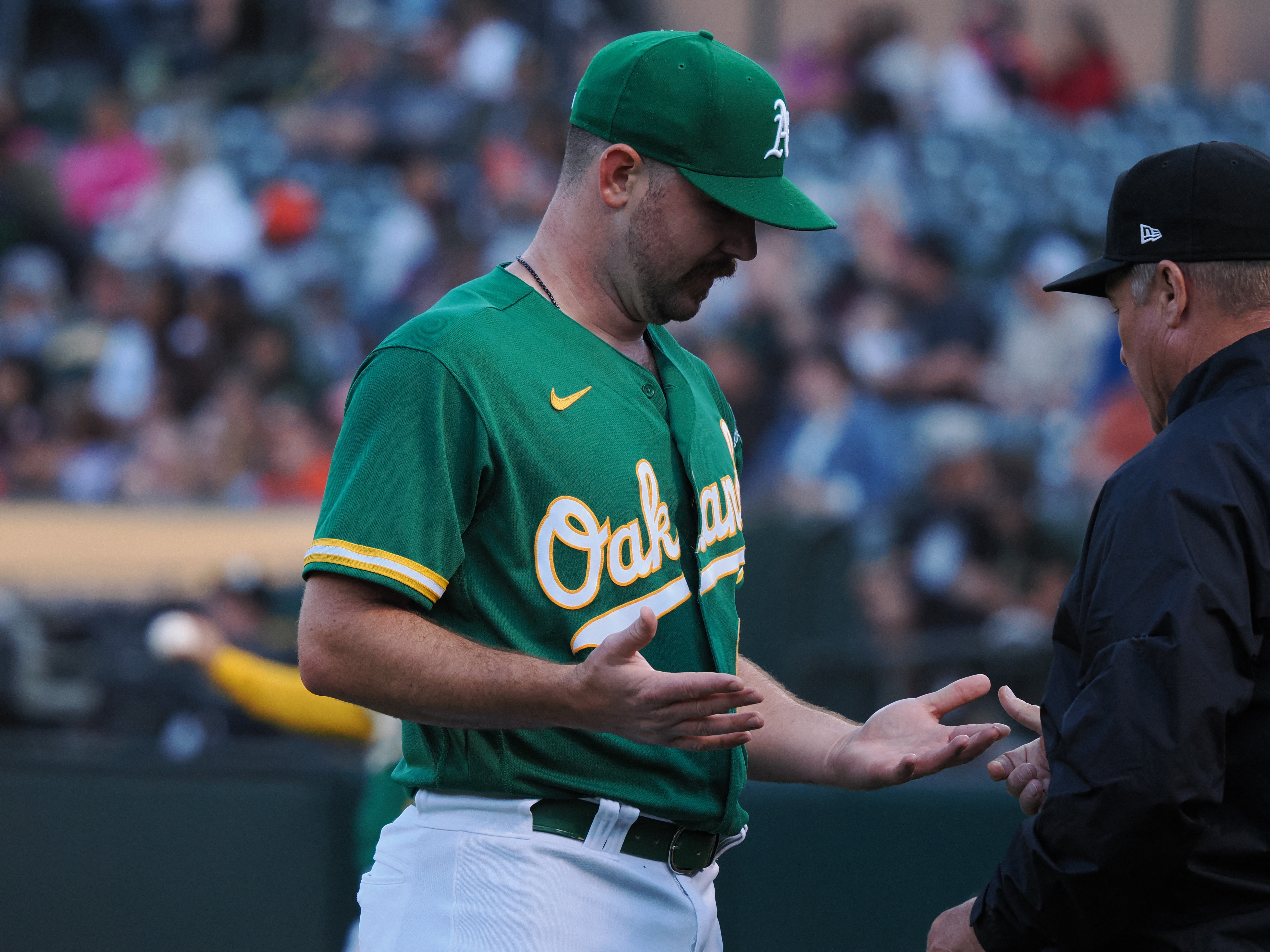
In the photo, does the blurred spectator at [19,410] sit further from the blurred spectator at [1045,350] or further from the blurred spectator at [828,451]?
the blurred spectator at [1045,350]

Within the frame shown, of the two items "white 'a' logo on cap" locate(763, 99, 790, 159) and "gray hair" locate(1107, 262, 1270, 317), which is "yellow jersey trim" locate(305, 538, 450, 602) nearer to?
"white 'a' logo on cap" locate(763, 99, 790, 159)

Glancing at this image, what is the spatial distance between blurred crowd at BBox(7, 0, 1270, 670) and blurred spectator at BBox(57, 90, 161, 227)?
1.4 inches

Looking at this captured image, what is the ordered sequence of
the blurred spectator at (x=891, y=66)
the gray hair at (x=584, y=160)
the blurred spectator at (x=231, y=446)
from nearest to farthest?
the gray hair at (x=584, y=160) → the blurred spectator at (x=231, y=446) → the blurred spectator at (x=891, y=66)

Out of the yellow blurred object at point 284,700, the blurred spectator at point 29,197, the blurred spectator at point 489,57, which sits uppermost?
the blurred spectator at point 489,57

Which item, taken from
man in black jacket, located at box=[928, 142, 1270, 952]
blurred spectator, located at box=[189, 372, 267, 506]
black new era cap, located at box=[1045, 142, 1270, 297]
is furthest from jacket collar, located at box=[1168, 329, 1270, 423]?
blurred spectator, located at box=[189, 372, 267, 506]

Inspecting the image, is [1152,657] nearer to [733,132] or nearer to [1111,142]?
[733,132]

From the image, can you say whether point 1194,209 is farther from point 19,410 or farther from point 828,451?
point 19,410

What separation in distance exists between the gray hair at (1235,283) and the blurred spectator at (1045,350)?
522 centimetres

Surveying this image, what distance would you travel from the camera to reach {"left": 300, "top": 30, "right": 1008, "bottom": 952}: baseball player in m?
1.99

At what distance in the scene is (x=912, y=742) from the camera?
2.32m

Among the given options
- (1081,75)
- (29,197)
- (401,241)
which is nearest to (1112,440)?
(1081,75)

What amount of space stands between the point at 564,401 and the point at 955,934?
1.01 metres

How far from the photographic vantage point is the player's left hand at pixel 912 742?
2.21 meters

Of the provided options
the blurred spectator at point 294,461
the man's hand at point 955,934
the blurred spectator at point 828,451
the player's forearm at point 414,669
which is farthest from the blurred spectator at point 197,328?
the man's hand at point 955,934
